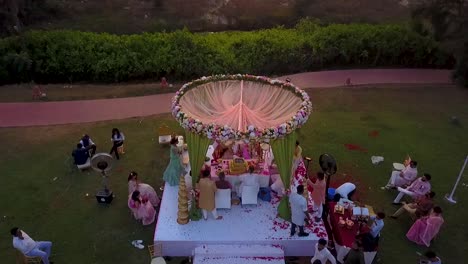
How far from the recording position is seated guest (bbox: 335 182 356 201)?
1323cm

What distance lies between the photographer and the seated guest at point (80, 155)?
14648mm

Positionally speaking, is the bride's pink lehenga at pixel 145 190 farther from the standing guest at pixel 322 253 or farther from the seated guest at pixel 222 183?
the standing guest at pixel 322 253

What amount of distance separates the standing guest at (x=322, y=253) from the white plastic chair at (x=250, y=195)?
249cm

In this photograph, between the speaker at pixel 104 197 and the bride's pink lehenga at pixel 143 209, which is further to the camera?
the speaker at pixel 104 197

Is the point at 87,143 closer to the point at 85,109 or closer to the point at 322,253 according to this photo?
the point at 85,109

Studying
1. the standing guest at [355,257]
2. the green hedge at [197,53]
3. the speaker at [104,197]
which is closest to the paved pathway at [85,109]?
the green hedge at [197,53]

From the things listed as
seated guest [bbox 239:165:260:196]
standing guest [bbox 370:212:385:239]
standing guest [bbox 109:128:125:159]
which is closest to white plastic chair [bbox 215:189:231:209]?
seated guest [bbox 239:165:260:196]

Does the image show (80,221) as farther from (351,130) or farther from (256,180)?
(351,130)

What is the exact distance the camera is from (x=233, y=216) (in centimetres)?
1260

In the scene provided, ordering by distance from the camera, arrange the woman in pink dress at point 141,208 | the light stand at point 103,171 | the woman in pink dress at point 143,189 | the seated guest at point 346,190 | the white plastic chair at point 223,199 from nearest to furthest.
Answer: the woman in pink dress at point 141,208 < the white plastic chair at point 223,199 < the woman in pink dress at point 143,189 < the light stand at point 103,171 < the seated guest at point 346,190

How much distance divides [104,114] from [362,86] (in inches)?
434

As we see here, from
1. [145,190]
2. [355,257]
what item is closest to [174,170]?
[145,190]

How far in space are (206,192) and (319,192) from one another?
291 cm

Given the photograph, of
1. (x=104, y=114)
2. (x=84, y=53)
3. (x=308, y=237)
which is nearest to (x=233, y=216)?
(x=308, y=237)
